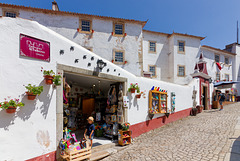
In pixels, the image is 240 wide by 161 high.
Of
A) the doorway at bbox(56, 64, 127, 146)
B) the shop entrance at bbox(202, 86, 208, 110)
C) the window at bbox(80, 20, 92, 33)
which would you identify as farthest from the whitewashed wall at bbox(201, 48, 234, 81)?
the doorway at bbox(56, 64, 127, 146)

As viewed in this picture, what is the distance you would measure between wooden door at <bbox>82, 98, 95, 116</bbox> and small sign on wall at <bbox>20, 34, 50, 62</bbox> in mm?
5255

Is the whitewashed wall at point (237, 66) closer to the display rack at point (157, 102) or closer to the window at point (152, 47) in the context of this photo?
the window at point (152, 47)

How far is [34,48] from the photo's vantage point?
12.6 ft

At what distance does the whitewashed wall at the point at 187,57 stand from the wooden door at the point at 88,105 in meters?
13.3

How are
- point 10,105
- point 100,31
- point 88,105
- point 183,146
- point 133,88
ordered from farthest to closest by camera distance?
1. point 100,31
2. point 88,105
3. point 133,88
4. point 183,146
5. point 10,105

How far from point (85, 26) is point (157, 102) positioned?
1004cm

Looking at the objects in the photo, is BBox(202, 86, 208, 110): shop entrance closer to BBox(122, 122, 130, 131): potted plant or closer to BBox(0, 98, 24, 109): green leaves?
BBox(122, 122, 130, 131): potted plant

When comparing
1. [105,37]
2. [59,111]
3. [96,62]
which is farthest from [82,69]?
[105,37]

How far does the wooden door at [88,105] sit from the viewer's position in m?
8.96

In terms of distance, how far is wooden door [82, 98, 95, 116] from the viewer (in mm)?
8962

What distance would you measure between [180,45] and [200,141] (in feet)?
50.7

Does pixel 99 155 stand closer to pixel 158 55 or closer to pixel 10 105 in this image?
pixel 10 105

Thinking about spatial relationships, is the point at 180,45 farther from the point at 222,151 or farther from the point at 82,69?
the point at 82,69

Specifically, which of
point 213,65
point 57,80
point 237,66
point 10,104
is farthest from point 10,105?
point 237,66
